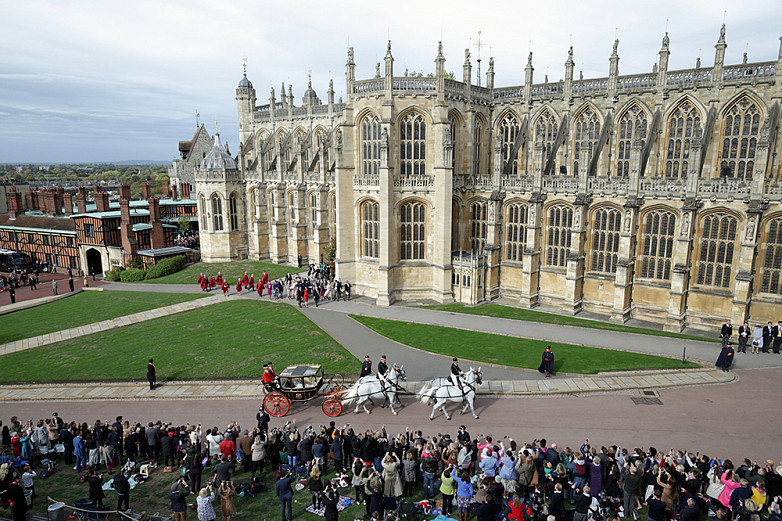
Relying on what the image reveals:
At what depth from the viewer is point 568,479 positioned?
13.8 metres

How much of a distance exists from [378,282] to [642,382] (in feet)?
64.2

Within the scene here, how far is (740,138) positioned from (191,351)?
115 ft

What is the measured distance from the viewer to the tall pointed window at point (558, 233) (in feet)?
115

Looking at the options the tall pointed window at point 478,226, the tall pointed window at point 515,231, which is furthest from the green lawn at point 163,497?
the tall pointed window at point 478,226

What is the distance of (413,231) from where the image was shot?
3741 centimetres

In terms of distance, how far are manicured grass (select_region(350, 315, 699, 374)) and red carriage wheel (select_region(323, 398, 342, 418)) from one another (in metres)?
8.29

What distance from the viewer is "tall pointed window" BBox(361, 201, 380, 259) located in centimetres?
3735

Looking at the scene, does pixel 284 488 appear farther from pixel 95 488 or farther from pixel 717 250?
pixel 717 250

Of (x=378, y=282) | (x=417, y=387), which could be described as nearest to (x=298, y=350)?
(x=417, y=387)

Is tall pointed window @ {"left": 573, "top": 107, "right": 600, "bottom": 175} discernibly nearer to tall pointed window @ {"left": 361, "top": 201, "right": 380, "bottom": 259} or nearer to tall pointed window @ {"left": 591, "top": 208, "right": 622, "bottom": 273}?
tall pointed window @ {"left": 591, "top": 208, "right": 622, "bottom": 273}

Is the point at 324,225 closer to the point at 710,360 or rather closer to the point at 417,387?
the point at 417,387

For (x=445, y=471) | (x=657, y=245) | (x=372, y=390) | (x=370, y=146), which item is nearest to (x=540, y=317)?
(x=657, y=245)

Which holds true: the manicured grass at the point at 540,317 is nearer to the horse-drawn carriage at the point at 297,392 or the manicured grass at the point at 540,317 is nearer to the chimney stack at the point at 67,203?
the horse-drawn carriage at the point at 297,392

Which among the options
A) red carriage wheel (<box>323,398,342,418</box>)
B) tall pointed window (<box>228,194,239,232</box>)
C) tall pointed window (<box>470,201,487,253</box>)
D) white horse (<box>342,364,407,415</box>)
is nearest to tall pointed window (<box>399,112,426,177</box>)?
tall pointed window (<box>470,201,487,253</box>)
